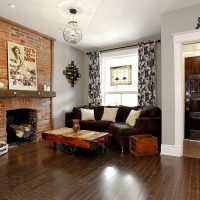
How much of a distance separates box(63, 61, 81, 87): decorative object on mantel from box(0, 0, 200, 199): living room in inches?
2.5

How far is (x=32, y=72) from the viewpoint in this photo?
4633mm

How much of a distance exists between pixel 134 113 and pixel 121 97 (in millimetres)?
1587

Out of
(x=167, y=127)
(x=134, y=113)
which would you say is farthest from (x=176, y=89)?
(x=134, y=113)

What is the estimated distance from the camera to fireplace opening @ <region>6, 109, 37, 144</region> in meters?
4.47

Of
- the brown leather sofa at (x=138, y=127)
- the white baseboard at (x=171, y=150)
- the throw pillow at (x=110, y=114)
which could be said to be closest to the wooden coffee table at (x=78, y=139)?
the brown leather sofa at (x=138, y=127)

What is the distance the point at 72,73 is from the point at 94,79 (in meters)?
Answer: 0.74

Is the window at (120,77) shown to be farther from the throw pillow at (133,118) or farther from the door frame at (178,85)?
the door frame at (178,85)

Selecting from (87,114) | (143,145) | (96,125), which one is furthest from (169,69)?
(87,114)

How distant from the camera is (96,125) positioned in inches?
194

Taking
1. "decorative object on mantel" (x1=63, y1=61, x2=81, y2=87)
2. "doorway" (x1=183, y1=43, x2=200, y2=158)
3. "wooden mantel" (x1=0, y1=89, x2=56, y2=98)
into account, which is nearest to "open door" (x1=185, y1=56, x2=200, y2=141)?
"doorway" (x1=183, y1=43, x2=200, y2=158)

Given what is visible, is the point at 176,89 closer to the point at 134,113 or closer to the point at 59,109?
the point at 134,113

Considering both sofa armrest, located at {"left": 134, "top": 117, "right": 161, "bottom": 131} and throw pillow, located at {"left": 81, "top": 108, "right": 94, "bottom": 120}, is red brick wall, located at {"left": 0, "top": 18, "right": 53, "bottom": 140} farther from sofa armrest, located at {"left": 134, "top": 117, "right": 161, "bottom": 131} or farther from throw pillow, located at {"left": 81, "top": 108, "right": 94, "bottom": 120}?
sofa armrest, located at {"left": 134, "top": 117, "right": 161, "bottom": 131}

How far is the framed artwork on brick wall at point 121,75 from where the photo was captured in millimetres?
5800

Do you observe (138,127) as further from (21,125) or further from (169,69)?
(21,125)
